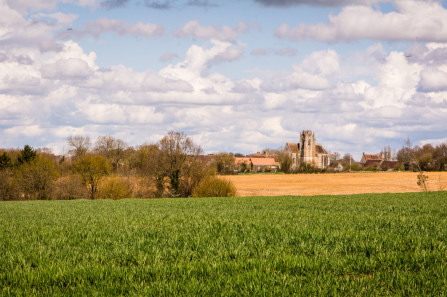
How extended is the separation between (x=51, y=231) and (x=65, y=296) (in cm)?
771

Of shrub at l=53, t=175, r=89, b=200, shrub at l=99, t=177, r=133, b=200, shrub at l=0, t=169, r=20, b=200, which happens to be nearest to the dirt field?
shrub at l=99, t=177, r=133, b=200

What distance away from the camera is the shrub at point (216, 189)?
54875 millimetres

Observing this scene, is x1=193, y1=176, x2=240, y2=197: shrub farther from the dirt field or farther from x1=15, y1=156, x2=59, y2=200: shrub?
x1=15, y1=156, x2=59, y2=200: shrub

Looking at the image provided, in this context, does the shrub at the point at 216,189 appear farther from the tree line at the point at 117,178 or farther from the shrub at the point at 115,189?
the shrub at the point at 115,189

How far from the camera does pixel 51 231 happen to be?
14.0 m

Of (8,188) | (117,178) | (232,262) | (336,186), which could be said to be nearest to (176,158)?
(117,178)

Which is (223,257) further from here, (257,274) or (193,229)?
(193,229)

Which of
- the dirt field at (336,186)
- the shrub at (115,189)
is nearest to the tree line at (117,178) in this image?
the shrub at (115,189)

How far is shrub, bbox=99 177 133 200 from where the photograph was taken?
2401 inches

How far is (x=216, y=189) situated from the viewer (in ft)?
181

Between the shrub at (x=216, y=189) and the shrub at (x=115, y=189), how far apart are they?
1211cm

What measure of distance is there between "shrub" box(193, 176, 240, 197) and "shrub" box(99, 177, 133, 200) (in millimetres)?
12114

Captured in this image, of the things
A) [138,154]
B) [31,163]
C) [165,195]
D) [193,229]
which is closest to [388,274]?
[193,229]

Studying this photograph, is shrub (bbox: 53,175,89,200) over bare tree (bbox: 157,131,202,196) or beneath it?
beneath
